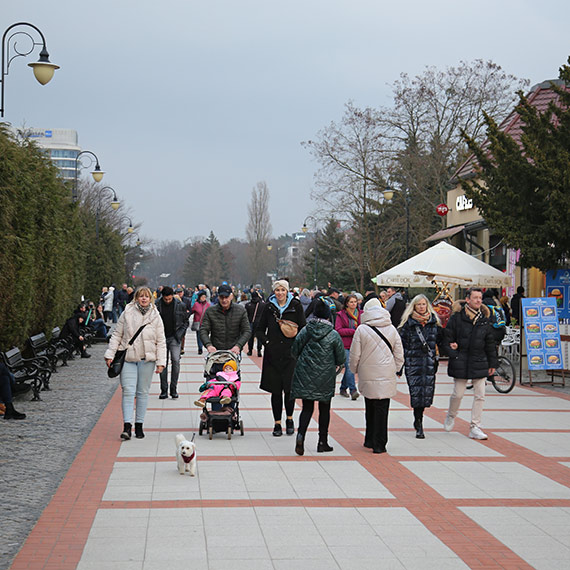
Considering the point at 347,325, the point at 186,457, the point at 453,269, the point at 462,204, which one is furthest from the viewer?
the point at 462,204

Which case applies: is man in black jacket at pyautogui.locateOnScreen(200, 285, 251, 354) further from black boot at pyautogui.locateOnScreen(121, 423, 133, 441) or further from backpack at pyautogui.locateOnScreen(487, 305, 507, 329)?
backpack at pyautogui.locateOnScreen(487, 305, 507, 329)

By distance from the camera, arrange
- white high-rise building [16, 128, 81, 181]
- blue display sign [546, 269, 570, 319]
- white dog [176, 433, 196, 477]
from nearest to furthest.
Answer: white dog [176, 433, 196, 477], blue display sign [546, 269, 570, 319], white high-rise building [16, 128, 81, 181]

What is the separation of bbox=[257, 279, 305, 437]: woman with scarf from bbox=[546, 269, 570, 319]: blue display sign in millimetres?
10477

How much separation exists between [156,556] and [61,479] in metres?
2.76

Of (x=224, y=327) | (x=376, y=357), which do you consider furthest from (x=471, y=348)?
(x=224, y=327)

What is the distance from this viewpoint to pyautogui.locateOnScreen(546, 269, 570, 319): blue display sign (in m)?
19.8

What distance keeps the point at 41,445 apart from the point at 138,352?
1530mm

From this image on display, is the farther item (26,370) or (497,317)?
(497,317)

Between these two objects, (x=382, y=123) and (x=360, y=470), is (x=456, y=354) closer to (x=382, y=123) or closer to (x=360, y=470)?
(x=360, y=470)

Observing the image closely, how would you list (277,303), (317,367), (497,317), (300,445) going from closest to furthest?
(300,445) < (317,367) < (277,303) < (497,317)

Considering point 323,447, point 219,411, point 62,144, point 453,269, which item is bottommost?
point 323,447

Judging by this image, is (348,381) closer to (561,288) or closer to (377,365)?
(377,365)

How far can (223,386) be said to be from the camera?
10.6 m

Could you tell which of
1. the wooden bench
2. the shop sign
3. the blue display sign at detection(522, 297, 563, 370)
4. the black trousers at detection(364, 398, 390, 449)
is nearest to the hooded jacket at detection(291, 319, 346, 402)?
the black trousers at detection(364, 398, 390, 449)
